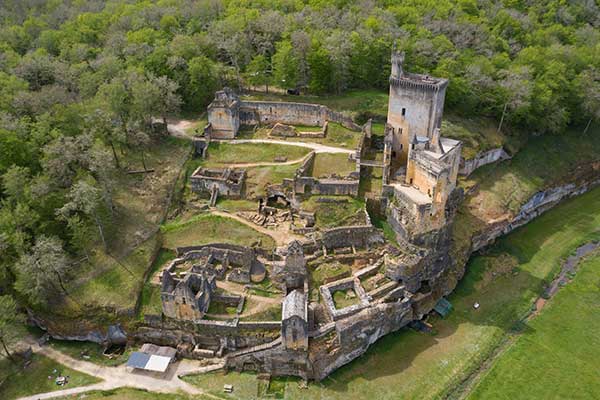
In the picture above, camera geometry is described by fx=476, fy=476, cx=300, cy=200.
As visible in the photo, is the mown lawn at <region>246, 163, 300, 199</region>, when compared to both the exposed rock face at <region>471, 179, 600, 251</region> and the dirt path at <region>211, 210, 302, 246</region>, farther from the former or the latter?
the exposed rock face at <region>471, 179, 600, 251</region>

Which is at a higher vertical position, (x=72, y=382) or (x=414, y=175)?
(x=414, y=175)

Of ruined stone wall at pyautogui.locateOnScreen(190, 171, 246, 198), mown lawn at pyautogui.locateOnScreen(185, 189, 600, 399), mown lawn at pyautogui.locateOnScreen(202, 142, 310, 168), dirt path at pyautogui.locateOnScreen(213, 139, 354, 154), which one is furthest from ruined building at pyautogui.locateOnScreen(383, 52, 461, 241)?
ruined stone wall at pyautogui.locateOnScreen(190, 171, 246, 198)

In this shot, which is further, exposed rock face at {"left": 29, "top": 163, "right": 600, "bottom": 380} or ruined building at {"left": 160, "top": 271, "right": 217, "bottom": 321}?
ruined building at {"left": 160, "top": 271, "right": 217, "bottom": 321}

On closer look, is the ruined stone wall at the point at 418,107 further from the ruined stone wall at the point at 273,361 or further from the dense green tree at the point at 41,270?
the dense green tree at the point at 41,270

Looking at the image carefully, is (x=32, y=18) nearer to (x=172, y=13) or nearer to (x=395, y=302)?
(x=172, y=13)

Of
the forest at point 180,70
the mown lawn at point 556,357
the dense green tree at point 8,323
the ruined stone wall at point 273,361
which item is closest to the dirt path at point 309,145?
the forest at point 180,70

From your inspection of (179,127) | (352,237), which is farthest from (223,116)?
(352,237)

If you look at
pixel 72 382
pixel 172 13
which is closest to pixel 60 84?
pixel 172 13
